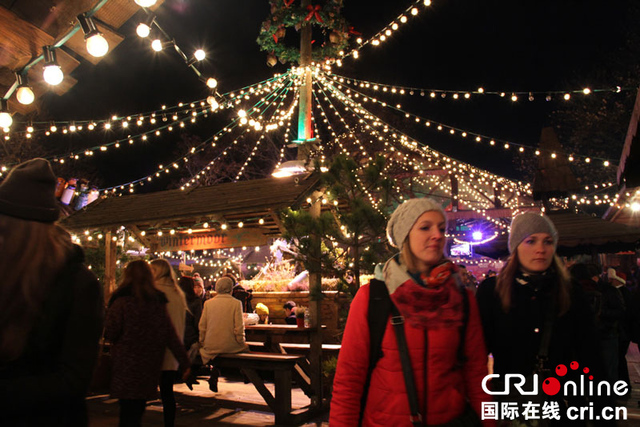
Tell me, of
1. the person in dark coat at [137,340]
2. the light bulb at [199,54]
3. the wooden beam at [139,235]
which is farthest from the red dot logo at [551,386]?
the wooden beam at [139,235]

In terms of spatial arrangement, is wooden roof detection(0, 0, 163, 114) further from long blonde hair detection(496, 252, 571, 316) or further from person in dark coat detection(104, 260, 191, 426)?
long blonde hair detection(496, 252, 571, 316)

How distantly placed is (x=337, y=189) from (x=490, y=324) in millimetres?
3285

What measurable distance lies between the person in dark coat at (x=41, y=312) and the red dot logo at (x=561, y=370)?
7.13 feet

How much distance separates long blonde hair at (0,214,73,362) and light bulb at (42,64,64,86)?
314cm

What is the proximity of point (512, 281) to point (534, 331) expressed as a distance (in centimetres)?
30

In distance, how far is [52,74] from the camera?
411 centimetres

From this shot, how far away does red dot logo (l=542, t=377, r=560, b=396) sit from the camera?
226cm

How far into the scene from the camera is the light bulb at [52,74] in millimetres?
4035

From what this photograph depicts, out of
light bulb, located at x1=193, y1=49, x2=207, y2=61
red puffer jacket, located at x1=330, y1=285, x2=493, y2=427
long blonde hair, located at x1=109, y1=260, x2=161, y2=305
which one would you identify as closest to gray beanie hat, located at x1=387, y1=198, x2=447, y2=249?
red puffer jacket, located at x1=330, y1=285, x2=493, y2=427

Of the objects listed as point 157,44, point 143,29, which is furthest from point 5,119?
point 157,44

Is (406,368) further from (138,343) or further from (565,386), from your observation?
(138,343)

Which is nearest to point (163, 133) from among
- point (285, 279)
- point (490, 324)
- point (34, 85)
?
point (285, 279)

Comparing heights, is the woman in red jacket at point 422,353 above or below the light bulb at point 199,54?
below

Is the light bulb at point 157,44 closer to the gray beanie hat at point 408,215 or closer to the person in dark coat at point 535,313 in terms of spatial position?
the gray beanie hat at point 408,215
